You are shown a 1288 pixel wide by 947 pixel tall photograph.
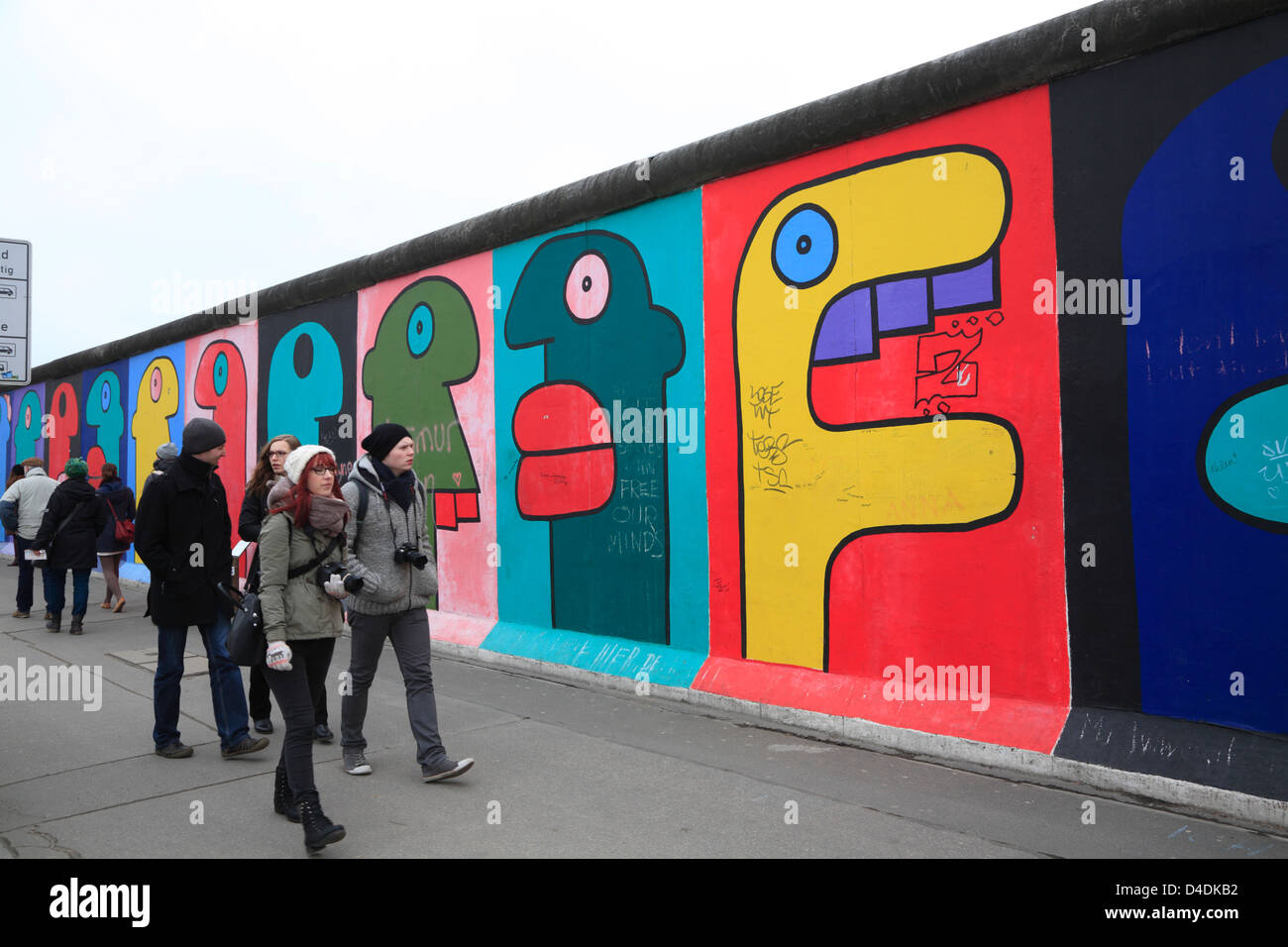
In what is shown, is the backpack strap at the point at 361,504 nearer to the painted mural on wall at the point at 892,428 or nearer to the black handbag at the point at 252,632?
the black handbag at the point at 252,632

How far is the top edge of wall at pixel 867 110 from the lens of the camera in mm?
4562

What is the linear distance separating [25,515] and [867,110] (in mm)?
10467

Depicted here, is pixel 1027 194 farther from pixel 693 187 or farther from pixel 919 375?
pixel 693 187

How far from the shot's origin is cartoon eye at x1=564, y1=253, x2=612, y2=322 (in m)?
7.49

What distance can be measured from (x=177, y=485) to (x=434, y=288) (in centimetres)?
473

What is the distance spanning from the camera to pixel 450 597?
9.10 m

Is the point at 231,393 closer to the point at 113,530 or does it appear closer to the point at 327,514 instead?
the point at 113,530

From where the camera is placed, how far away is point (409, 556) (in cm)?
469

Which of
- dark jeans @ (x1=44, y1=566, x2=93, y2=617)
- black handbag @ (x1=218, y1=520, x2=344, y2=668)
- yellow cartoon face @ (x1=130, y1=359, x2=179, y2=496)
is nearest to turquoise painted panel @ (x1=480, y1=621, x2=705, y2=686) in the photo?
black handbag @ (x1=218, y1=520, x2=344, y2=668)

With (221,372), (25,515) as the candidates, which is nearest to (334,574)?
(25,515)

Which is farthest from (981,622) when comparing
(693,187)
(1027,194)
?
(693,187)

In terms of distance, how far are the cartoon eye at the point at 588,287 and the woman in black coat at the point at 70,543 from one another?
19.6ft

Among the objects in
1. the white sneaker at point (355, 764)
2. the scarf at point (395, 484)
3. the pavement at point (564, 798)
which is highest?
the scarf at point (395, 484)

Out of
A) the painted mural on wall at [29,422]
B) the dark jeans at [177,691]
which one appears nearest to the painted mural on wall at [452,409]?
the dark jeans at [177,691]
